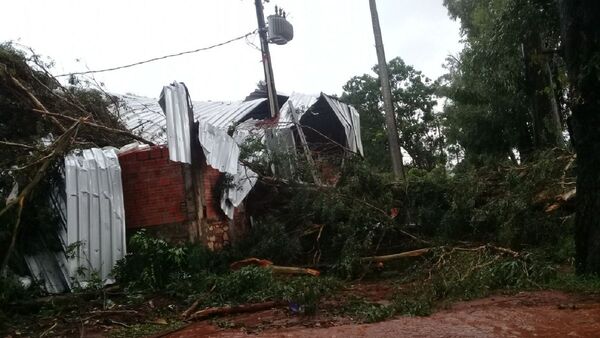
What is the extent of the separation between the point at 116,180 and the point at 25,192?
4.51 feet

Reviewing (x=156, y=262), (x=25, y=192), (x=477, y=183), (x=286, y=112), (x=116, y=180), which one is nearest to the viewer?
(x=25, y=192)

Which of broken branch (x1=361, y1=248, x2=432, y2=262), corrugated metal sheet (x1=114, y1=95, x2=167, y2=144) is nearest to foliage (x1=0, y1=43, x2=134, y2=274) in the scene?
corrugated metal sheet (x1=114, y1=95, x2=167, y2=144)

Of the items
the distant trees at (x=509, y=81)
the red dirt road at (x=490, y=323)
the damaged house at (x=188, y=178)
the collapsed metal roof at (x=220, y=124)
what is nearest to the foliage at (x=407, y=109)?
the distant trees at (x=509, y=81)

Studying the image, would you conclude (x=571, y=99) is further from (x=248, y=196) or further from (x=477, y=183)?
(x=248, y=196)

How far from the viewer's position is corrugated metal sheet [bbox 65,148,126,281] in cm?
692

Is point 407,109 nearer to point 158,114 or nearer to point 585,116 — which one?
point 158,114

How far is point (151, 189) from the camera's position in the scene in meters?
7.88

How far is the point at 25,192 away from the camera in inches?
251

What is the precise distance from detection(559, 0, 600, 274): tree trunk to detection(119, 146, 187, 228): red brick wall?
5451mm

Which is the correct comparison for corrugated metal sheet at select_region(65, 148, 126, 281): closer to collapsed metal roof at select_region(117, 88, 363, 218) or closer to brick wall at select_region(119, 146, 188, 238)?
brick wall at select_region(119, 146, 188, 238)

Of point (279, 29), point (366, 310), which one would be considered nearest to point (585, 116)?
point (366, 310)

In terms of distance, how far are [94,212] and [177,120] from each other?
5.84ft

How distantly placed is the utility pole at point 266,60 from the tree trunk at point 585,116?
22.7 ft

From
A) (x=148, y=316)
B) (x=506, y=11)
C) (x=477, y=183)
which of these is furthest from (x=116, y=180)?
(x=506, y=11)
